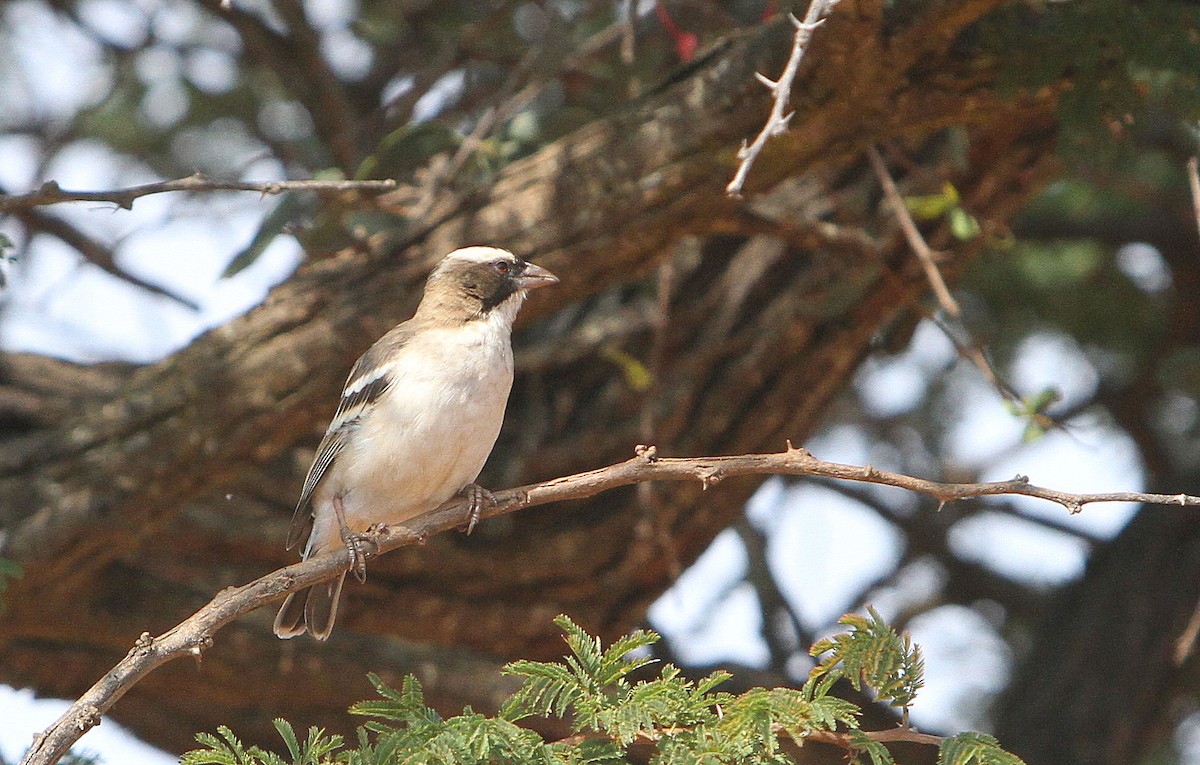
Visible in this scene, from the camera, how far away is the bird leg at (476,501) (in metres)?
3.51

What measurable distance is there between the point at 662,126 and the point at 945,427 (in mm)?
4023

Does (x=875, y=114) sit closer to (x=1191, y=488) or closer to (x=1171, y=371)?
(x=1171, y=371)

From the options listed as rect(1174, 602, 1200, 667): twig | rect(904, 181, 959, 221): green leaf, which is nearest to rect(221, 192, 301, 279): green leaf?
rect(904, 181, 959, 221): green leaf

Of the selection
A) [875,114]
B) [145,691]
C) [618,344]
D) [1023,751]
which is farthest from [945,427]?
[145,691]

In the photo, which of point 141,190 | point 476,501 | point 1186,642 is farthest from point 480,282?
point 1186,642

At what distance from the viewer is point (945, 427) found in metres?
7.87

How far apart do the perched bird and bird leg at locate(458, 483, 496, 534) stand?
0.01 meters

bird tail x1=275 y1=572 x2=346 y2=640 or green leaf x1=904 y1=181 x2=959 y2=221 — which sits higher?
green leaf x1=904 y1=181 x2=959 y2=221

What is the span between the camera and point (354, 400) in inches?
177

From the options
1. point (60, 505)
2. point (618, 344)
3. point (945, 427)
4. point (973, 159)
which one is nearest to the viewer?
point (60, 505)

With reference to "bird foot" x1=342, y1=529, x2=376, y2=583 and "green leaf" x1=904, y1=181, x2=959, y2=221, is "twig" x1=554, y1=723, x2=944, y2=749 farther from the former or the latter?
"green leaf" x1=904, y1=181, x2=959, y2=221

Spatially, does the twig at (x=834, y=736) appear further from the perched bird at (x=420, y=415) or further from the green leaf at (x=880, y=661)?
the perched bird at (x=420, y=415)

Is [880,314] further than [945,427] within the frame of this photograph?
No

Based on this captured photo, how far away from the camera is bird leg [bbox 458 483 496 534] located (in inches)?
138
